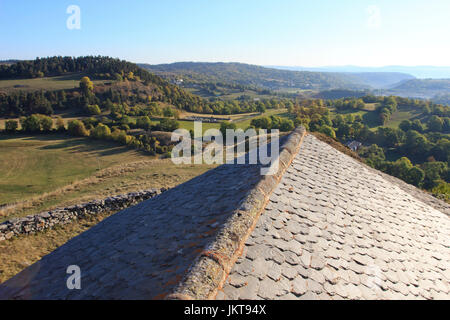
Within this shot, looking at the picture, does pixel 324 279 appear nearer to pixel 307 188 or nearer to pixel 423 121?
pixel 307 188

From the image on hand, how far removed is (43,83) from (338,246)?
121 meters

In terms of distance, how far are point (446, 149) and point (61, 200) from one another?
72288mm

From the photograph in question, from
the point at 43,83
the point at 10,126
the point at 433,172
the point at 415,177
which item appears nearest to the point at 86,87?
the point at 43,83

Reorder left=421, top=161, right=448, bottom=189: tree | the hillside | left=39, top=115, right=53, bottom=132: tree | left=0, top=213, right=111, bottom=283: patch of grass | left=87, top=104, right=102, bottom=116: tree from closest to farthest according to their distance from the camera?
left=0, top=213, right=111, bottom=283: patch of grass, left=421, top=161, right=448, bottom=189: tree, left=39, top=115, right=53, bottom=132: tree, the hillside, left=87, top=104, right=102, bottom=116: tree

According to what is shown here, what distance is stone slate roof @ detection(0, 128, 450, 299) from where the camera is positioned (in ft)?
10.4

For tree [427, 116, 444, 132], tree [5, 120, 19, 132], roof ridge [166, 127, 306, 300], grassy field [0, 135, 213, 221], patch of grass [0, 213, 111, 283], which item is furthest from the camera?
tree [427, 116, 444, 132]

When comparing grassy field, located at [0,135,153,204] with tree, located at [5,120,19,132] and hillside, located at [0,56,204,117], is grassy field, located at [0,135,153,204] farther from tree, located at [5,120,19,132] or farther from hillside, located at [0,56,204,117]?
hillside, located at [0,56,204,117]

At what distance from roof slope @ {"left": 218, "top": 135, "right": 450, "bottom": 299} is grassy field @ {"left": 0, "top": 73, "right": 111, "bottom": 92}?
107379 millimetres

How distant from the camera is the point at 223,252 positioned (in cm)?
327

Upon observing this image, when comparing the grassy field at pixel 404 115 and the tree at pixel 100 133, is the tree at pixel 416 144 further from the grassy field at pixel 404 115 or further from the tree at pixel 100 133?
the tree at pixel 100 133

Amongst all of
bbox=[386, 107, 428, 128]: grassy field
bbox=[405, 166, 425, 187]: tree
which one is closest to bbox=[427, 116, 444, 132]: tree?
bbox=[386, 107, 428, 128]: grassy field

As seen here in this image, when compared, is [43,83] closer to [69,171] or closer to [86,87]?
[86,87]

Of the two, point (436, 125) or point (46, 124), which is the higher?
point (46, 124)

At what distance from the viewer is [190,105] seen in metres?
106
